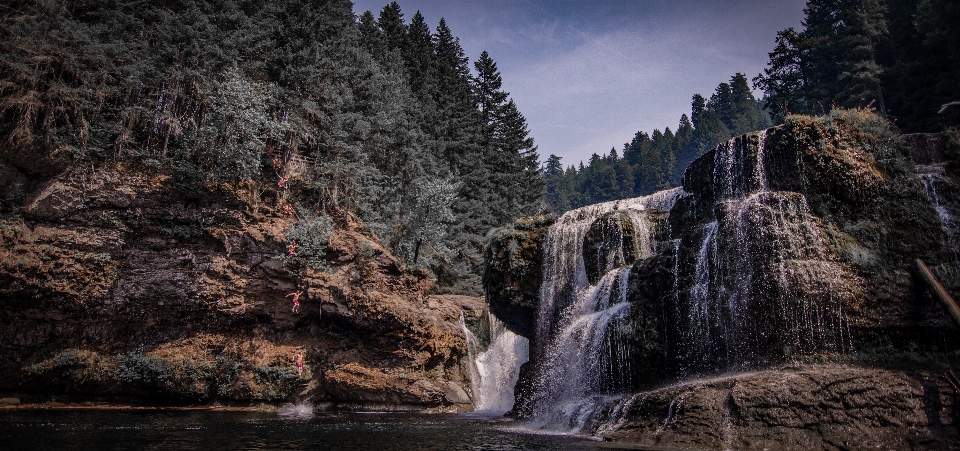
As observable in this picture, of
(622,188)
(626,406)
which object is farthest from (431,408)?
(622,188)

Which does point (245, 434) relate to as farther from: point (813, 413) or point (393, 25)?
point (393, 25)

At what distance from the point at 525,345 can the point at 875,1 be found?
3424 centimetres

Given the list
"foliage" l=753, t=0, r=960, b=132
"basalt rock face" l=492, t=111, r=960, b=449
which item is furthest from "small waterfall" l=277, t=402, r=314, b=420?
"foliage" l=753, t=0, r=960, b=132

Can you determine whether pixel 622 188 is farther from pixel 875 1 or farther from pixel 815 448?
pixel 815 448

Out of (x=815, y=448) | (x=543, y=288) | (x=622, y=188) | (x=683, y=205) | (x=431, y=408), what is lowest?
(x=431, y=408)

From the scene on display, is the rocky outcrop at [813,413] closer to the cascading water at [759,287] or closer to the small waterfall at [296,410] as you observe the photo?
the cascading water at [759,287]

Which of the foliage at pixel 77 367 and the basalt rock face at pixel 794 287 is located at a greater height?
the basalt rock face at pixel 794 287

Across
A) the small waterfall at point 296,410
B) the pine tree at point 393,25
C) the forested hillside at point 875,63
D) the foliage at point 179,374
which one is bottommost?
the small waterfall at point 296,410

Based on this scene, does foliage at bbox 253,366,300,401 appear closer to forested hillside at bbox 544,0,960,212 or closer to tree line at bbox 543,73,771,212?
forested hillside at bbox 544,0,960,212

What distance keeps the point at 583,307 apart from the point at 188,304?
16250mm

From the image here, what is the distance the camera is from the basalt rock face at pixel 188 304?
18609mm

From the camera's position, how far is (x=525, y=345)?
2988 cm

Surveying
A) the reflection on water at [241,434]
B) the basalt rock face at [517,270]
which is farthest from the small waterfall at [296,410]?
the basalt rock face at [517,270]

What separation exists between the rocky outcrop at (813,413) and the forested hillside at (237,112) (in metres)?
16.9
